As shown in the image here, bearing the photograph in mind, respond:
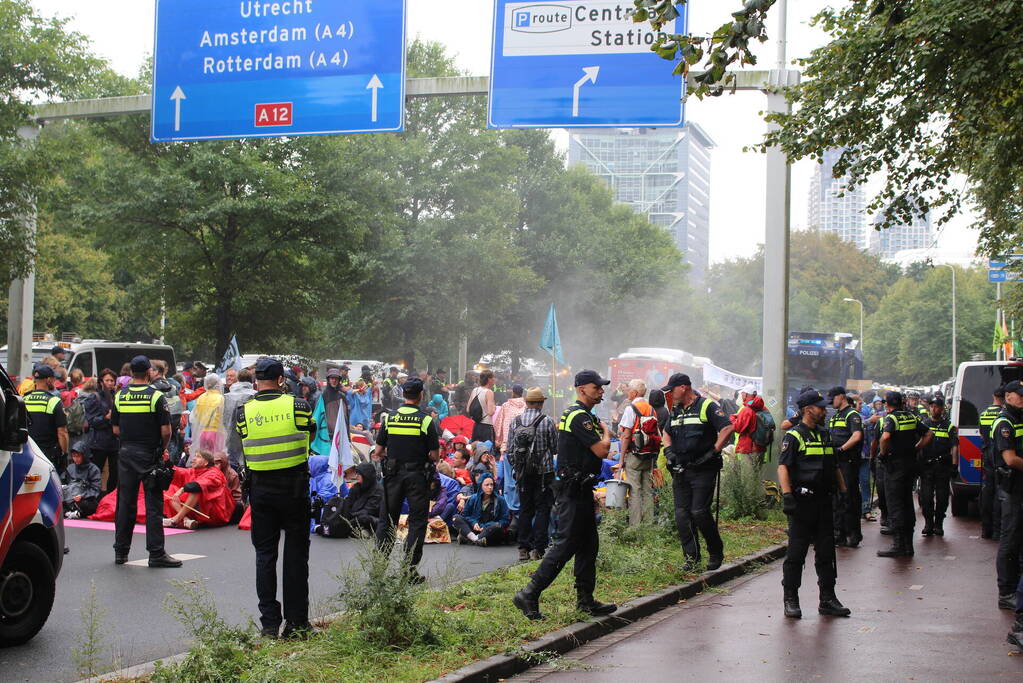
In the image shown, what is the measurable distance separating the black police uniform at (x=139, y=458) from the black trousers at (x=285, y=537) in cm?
333

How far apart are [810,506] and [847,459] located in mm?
4608

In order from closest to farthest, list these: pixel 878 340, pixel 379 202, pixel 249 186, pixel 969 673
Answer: pixel 969 673, pixel 249 186, pixel 379 202, pixel 878 340

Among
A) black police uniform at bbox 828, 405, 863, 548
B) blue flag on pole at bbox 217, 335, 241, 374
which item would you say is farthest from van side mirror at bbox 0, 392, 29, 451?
blue flag on pole at bbox 217, 335, 241, 374

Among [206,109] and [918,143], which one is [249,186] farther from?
[918,143]

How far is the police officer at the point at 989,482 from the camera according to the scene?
12.1 m

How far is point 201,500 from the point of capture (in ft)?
44.0

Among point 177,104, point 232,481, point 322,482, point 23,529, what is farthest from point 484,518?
point 177,104

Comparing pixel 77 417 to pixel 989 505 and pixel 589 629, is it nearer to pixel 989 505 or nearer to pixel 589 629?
pixel 589 629

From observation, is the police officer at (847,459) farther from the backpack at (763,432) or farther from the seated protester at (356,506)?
the seated protester at (356,506)

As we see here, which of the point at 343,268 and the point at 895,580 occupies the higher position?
the point at 343,268

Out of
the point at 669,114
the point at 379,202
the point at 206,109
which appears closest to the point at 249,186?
the point at 379,202

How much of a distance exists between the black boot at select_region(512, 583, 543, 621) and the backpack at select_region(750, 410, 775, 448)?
748 centimetres

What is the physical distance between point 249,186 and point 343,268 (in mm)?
2823

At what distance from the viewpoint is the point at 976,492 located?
17328 millimetres
